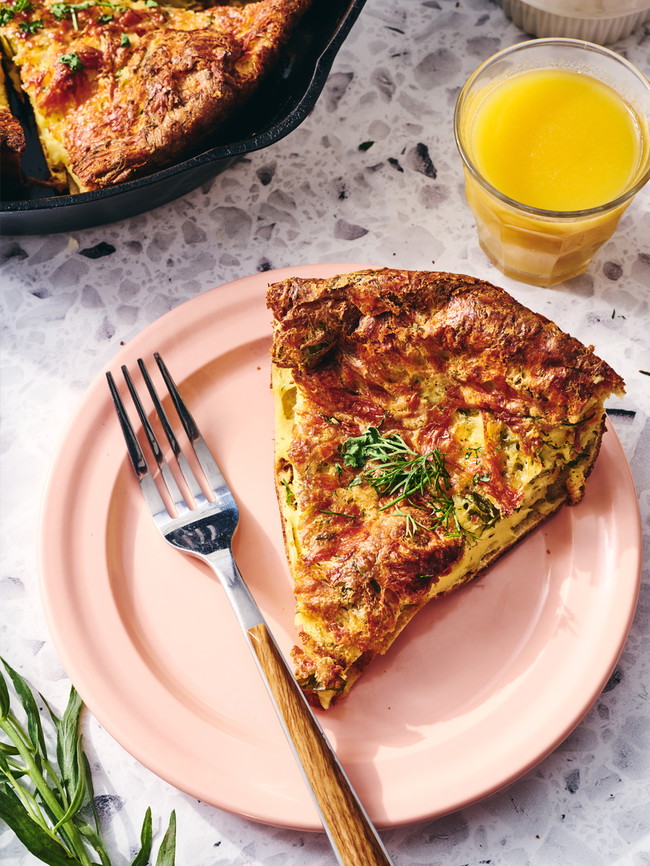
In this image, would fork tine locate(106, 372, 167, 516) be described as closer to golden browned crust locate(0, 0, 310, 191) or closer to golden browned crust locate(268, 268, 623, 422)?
golden browned crust locate(268, 268, 623, 422)

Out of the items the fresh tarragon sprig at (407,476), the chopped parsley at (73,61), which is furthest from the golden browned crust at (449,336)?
the chopped parsley at (73,61)

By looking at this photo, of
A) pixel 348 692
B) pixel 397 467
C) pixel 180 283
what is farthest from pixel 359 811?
pixel 180 283

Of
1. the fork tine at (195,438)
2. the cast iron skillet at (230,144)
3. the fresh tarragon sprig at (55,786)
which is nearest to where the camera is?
the fresh tarragon sprig at (55,786)

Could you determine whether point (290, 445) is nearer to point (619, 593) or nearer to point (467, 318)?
point (467, 318)

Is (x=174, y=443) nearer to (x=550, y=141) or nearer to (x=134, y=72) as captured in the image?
(x=134, y=72)

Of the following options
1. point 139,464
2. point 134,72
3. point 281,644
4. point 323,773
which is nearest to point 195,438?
point 139,464

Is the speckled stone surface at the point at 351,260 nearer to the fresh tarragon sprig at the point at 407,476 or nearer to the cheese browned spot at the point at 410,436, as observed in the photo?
the cheese browned spot at the point at 410,436
